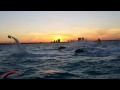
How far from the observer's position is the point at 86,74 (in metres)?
4.65
